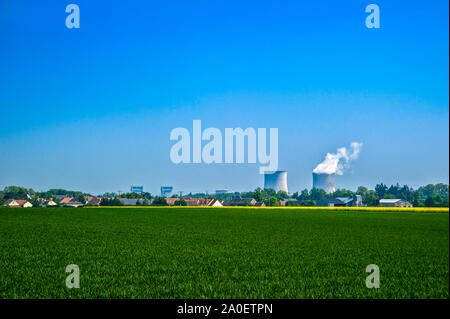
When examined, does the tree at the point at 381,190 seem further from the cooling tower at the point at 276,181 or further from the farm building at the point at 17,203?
the farm building at the point at 17,203

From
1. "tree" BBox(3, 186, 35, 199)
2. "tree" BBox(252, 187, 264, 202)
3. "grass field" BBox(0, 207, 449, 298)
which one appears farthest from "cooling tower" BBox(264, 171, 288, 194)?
"grass field" BBox(0, 207, 449, 298)

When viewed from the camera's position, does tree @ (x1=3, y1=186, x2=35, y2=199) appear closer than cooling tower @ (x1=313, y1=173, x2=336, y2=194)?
Yes

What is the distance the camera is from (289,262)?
1583 centimetres

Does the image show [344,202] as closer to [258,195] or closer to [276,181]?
[258,195]

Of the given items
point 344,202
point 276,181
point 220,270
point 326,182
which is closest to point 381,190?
point 344,202

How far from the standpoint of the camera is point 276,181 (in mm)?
172125

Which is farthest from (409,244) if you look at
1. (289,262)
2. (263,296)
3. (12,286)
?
(12,286)

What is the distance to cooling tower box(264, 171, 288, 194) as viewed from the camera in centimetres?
16900

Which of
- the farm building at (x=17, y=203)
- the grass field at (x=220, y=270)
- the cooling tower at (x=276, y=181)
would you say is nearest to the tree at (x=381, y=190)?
the cooling tower at (x=276, y=181)

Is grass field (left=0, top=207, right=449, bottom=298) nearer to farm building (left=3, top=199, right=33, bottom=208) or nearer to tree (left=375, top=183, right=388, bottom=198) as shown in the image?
farm building (left=3, top=199, right=33, bottom=208)

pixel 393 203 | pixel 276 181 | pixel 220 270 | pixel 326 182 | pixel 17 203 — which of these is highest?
pixel 276 181

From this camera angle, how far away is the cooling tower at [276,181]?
169 metres

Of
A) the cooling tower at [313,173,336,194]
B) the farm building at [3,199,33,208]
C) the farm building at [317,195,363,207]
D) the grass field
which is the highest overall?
the cooling tower at [313,173,336,194]
